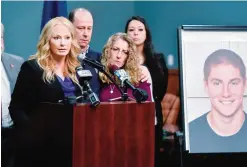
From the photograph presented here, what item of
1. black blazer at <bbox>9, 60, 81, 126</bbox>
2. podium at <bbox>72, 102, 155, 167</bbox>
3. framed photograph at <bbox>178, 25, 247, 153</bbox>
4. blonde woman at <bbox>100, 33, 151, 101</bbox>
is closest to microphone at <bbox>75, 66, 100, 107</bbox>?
podium at <bbox>72, 102, 155, 167</bbox>

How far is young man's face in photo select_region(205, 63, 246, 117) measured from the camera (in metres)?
3.43

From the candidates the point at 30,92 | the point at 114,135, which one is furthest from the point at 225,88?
the point at 30,92

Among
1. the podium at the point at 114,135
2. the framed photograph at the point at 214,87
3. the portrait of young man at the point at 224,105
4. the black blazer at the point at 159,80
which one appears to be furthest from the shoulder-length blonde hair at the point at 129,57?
the podium at the point at 114,135

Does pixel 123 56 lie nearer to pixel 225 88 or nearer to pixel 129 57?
pixel 129 57

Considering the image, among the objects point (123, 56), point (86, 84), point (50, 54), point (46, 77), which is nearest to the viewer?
point (86, 84)

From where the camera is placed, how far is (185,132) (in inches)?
134

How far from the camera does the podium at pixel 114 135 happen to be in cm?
247

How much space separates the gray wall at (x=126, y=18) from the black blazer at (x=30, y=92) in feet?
0.71

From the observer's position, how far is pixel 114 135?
2564mm

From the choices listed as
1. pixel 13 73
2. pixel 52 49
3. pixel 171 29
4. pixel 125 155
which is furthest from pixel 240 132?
pixel 13 73

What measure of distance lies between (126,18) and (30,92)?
105 cm

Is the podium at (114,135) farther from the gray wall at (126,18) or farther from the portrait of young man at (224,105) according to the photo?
the gray wall at (126,18)

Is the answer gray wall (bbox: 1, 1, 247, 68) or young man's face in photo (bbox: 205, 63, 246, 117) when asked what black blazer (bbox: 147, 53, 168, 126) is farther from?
young man's face in photo (bbox: 205, 63, 246, 117)

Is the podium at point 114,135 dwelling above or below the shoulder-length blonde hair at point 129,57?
below
